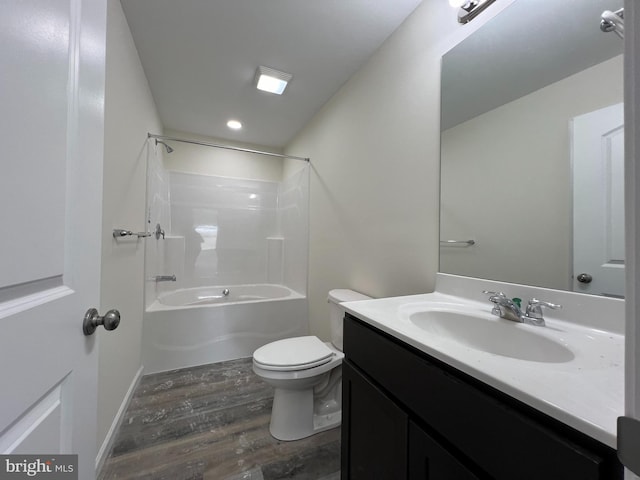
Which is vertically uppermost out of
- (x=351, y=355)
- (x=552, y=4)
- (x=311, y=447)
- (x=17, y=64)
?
(x=552, y=4)

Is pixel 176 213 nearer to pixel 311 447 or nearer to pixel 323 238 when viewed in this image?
pixel 323 238

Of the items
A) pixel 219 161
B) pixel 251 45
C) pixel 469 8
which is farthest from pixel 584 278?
pixel 219 161

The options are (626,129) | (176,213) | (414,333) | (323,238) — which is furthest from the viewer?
(176,213)

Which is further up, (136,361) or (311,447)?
(136,361)

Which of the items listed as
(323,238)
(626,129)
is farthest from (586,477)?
(323,238)

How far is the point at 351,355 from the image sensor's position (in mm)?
982

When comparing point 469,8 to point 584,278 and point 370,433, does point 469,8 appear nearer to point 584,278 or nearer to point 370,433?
point 584,278

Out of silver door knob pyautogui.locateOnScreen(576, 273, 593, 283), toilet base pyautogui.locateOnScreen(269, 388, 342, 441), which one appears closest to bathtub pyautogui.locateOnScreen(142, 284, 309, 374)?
toilet base pyautogui.locateOnScreen(269, 388, 342, 441)

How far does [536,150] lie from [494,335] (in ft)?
2.31

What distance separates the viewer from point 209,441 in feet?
4.47

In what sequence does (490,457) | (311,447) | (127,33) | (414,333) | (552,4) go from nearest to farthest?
(490,457) → (414,333) → (552,4) → (311,447) → (127,33)

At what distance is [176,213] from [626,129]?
3.40 m

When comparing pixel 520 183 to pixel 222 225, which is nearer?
pixel 520 183

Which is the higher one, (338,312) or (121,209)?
(121,209)
